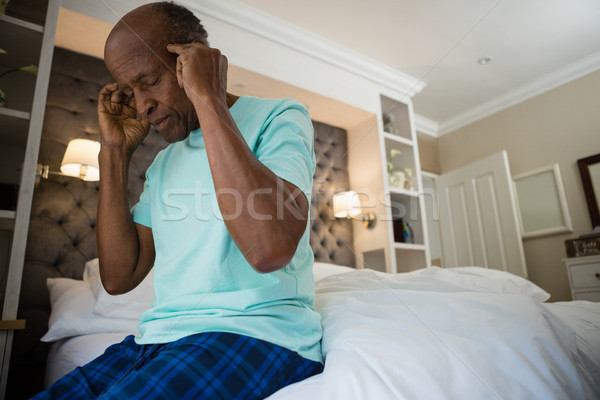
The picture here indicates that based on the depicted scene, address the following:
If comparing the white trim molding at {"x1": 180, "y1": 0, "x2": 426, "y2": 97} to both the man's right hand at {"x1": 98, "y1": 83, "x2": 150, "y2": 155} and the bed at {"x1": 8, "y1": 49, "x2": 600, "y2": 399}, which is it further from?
the man's right hand at {"x1": 98, "y1": 83, "x2": 150, "y2": 155}

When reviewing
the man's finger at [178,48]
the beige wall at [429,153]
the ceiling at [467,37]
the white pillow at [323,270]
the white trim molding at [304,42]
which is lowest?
the white pillow at [323,270]

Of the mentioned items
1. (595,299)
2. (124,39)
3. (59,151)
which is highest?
(59,151)

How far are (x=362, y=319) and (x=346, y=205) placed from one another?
7.65 ft

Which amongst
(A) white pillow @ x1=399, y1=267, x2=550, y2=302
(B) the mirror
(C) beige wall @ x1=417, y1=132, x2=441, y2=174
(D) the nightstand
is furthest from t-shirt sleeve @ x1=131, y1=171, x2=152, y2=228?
(C) beige wall @ x1=417, y1=132, x2=441, y2=174

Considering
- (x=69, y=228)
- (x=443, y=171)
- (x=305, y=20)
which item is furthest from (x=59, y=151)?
(x=443, y=171)

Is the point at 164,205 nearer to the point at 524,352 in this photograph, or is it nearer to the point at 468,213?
the point at 524,352

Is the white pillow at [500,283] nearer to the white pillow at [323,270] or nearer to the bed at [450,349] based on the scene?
the bed at [450,349]

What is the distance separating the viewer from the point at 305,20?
297cm

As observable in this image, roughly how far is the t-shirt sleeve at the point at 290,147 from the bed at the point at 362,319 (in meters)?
0.31

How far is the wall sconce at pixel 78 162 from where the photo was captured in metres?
2.10

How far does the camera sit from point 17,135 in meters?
1.90

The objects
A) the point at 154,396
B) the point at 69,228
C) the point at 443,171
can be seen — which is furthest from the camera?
the point at 443,171

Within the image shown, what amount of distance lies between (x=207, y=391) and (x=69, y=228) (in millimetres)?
1879

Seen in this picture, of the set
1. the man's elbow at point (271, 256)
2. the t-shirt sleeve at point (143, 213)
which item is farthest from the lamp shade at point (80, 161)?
the man's elbow at point (271, 256)
